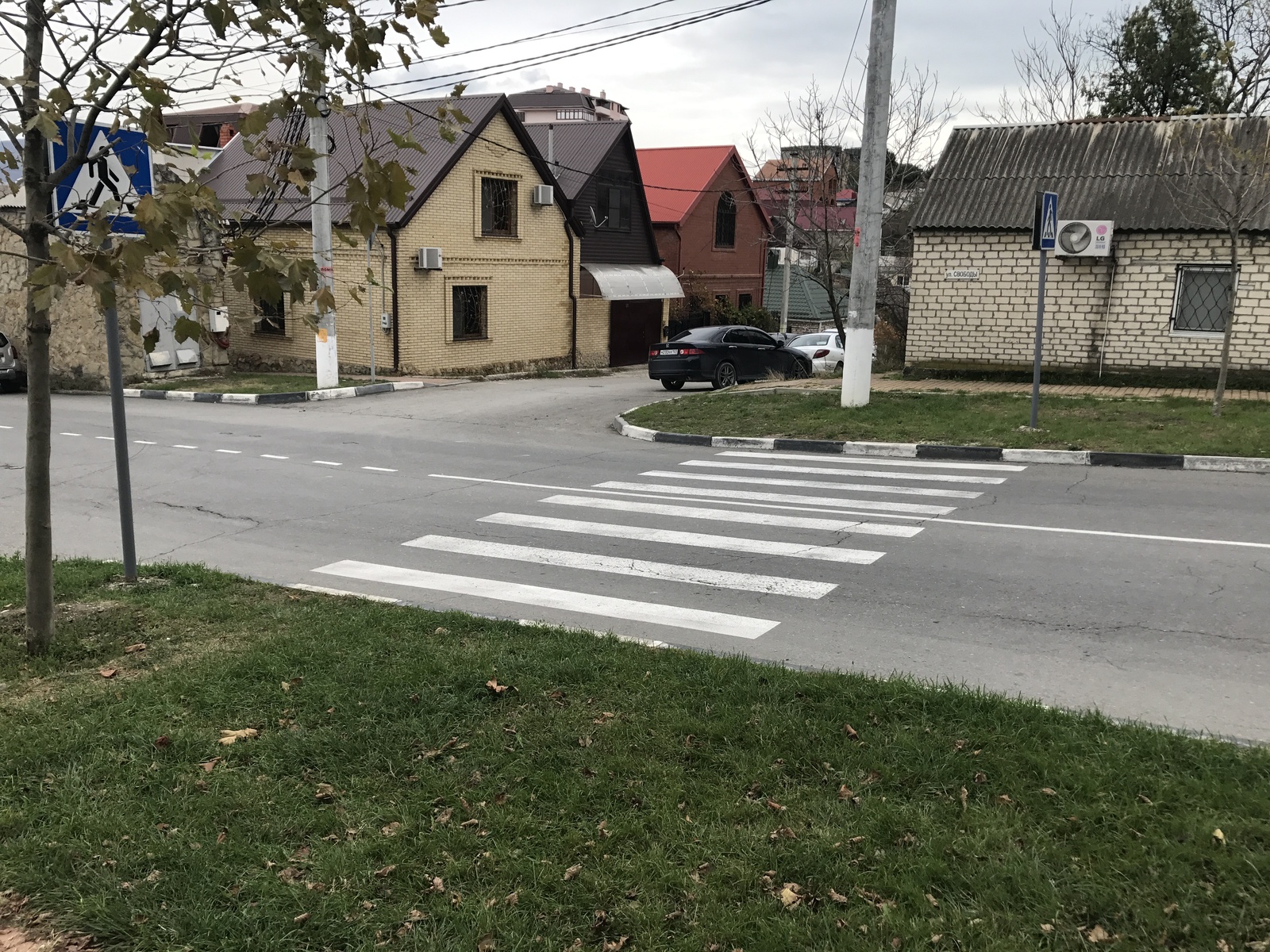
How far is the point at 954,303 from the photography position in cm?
1980

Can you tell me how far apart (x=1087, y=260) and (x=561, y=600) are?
15082 millimetres

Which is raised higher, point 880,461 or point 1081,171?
point 1081,171

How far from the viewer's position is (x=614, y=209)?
35188 mm

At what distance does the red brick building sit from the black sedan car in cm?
1615

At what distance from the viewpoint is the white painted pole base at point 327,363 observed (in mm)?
22141

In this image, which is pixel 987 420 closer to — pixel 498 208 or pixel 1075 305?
pixel 1075 305

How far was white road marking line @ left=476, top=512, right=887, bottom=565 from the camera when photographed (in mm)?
8312

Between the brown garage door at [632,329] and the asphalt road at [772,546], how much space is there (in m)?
20.2

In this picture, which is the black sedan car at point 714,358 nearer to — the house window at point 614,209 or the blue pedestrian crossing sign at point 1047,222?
the blue pedestrian crossing sign at point 1047,222

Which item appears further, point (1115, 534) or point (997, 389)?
point (997, 389)

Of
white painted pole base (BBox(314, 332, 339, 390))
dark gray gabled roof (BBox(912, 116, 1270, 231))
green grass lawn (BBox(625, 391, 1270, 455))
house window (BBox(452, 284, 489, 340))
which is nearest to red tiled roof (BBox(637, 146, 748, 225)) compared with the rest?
house window (BBox(452, 284, 489, 340))

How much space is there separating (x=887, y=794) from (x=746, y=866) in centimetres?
77

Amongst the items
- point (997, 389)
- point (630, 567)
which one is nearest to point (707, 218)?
point (997, 389)

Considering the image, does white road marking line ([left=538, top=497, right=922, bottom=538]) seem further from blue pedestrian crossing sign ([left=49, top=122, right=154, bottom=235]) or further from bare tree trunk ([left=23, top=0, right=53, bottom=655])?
bare tree trunk ([left=23, top=0, right=53, bottom=655])
